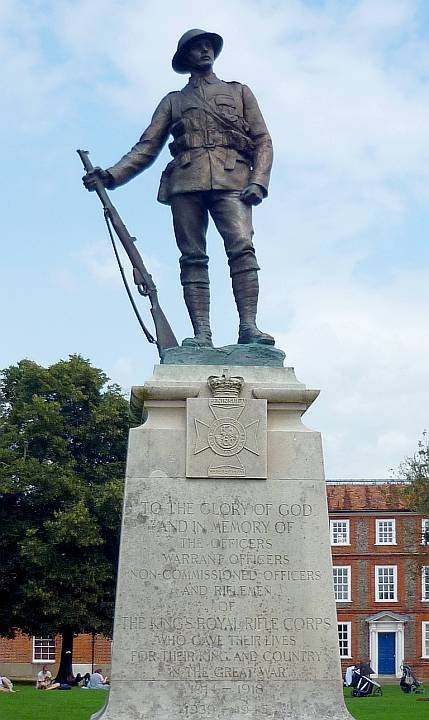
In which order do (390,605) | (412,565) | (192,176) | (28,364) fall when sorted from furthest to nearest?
1. (390,605)
2. (412,565)
3. (28,364)
4. (192,176)

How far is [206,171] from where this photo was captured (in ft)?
32.8

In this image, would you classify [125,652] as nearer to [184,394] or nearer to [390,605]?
[184,394]

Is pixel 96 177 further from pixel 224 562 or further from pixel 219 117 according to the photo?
pixel 224 562

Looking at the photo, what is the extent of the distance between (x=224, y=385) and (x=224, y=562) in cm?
144

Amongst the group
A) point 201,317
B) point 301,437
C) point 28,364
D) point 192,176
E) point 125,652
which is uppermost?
point 28,364

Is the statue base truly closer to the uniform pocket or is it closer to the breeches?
the breeches

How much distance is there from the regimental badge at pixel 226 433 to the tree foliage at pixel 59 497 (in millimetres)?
25064

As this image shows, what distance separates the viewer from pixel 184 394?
9188 mm

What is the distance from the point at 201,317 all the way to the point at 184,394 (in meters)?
1.14

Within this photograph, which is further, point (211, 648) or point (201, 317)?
point (201, 317)

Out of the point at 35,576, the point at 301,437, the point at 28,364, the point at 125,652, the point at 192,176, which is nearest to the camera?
the point at 125,652

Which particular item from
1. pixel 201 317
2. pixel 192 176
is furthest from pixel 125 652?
pixel 192 176

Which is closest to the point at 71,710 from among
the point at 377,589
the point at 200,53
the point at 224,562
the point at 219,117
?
the point at 224,562

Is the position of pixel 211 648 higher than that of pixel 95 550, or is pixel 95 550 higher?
pixel 95 550
